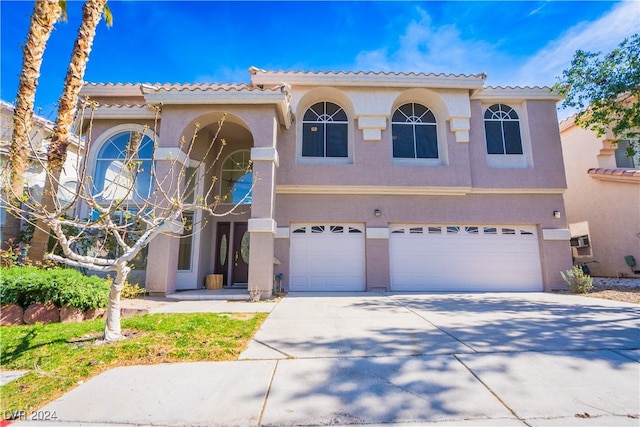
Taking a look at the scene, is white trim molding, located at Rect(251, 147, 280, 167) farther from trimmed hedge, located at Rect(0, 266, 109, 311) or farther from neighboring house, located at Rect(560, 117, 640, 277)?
neighboring house, located at Rect(560, 117, 640, 277)

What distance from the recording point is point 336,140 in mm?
11742

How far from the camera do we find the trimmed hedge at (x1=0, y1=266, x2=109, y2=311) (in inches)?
238

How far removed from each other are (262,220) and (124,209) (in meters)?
4.90

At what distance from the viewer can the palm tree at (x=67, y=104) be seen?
841 centimetres

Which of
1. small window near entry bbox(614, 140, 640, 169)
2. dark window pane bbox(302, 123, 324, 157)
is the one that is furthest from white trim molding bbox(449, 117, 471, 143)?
small window near entry bbox(614, 140, 640, 169)

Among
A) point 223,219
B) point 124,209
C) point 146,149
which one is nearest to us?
point 124,209

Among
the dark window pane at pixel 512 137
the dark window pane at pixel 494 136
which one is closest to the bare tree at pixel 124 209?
the dark window pane at pixel 494 136

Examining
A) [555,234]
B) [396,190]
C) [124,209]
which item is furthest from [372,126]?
[124,209]

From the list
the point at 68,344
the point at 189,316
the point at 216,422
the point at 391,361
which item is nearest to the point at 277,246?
the point at 189,316

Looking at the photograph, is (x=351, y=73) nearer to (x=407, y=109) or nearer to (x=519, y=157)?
(x=407, y=109)

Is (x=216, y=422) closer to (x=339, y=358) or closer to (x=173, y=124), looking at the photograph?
(x=339, y=358)

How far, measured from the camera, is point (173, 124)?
9.52m

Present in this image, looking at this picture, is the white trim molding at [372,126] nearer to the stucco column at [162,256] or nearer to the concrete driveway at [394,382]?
the stucco column at [162,256]

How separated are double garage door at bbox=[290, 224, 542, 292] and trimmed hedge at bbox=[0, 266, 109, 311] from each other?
19.4 ft
